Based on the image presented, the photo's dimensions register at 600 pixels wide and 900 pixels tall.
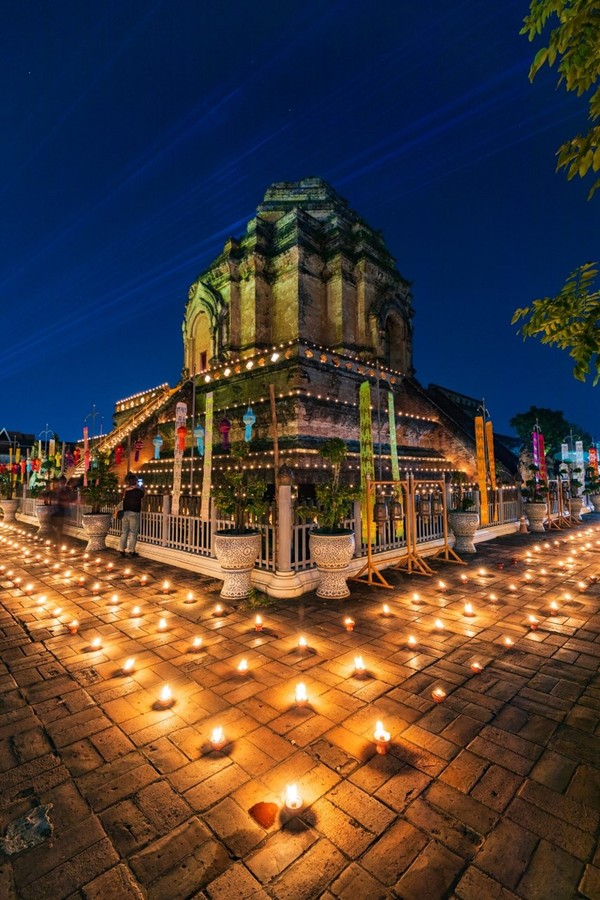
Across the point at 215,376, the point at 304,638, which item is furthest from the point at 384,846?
the point at 215,376

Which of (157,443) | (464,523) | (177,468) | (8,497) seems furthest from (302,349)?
(8,497)

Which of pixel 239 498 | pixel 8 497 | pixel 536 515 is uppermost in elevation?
pixel 239 498

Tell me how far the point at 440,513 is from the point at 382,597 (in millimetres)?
3714

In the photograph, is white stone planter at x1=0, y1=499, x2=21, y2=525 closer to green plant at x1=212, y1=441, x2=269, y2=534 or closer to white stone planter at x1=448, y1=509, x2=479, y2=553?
green plant at x1=212, y1=441, x2=269, y2=534

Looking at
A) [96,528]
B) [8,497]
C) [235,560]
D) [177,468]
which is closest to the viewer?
[235,560]

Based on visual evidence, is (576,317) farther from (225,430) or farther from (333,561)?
(225,430)

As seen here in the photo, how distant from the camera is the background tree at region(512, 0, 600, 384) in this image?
2.54 metres

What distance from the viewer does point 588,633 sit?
5199mm

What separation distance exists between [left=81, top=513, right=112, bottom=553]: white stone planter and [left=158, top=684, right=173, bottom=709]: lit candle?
8954mm

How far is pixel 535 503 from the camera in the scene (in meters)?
15.1

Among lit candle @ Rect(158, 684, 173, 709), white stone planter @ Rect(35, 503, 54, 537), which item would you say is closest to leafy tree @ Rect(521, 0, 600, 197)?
lit candle @ Rect(158, 684, 173, 709)

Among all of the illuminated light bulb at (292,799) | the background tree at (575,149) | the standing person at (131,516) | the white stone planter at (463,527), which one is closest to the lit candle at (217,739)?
the illuminated light bulb at (292,799)

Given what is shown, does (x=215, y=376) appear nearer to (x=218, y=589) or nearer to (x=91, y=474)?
(x=91, y=474)

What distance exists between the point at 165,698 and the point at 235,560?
3259 mm
